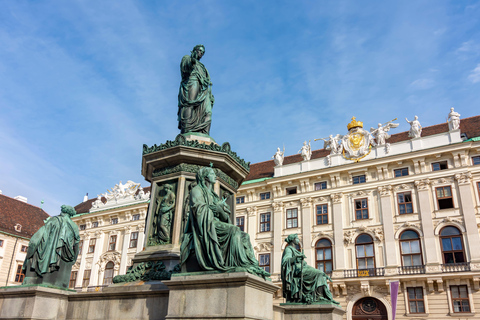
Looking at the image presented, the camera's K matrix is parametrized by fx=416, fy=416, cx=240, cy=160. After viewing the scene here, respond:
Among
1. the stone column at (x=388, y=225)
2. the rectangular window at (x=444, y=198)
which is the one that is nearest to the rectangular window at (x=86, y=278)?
the stone column at (x=388, y=225)

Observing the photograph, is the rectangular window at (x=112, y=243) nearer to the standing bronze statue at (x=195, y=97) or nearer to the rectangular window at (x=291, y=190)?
the rectangular window at (x=291, y=190)

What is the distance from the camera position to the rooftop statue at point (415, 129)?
32219 millimetres

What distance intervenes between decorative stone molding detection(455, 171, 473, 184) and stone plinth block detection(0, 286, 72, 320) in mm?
28181

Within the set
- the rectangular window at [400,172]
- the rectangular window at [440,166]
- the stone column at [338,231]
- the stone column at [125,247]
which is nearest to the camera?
the rectangular window at [440,166]

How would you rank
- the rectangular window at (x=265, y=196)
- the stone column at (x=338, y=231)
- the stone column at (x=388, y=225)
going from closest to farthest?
the stone column at (x=388, y=225) → the stone column at (x=338, y=231) → the rectangular window at (x=265, y=196)

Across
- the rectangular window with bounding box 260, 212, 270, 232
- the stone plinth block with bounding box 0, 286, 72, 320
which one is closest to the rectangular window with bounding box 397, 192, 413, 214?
the rectangular window with bounding box 260, 212, 270, 232

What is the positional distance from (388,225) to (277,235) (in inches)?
349

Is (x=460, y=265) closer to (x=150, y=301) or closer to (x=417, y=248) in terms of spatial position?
(x=417, y=248)

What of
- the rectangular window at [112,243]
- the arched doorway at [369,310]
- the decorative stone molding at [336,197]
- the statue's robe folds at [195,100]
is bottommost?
the arched doorway at [369,310]

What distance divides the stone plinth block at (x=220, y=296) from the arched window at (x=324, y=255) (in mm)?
27136

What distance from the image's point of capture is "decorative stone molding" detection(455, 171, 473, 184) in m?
28.8

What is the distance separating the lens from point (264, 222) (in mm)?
35938

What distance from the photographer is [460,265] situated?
26891 millimetres

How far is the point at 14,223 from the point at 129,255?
52.4 feet
